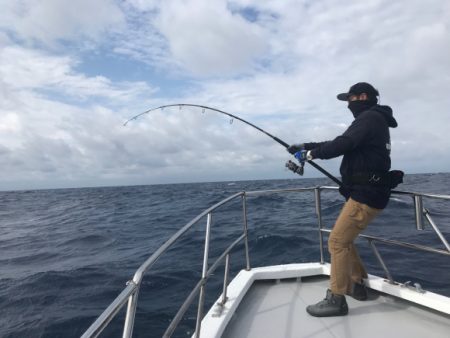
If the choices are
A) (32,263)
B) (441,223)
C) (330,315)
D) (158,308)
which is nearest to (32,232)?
(32,263)

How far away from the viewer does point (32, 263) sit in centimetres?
844

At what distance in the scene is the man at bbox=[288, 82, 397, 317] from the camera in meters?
2.72

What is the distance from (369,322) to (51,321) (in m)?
4.38

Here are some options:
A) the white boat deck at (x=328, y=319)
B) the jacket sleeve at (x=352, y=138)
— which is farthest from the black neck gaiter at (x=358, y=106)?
the white boat deck at (x=328, y=319)

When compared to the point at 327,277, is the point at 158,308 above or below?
below

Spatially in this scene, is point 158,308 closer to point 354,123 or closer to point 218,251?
point 218,251

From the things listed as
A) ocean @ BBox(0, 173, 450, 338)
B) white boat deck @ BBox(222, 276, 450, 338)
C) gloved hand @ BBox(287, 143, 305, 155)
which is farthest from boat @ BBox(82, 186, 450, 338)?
ocean @ BBox(0, 173, 450, 338)

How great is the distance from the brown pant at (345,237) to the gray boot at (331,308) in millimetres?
65

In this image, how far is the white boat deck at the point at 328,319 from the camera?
265cm

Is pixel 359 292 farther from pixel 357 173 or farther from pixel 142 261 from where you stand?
pixel 142 261

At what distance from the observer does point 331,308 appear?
2896 millimetres

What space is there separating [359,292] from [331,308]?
491mm

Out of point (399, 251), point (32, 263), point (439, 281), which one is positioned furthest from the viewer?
point (32, 263)

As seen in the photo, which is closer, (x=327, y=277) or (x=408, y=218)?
(x=327, y=277)
